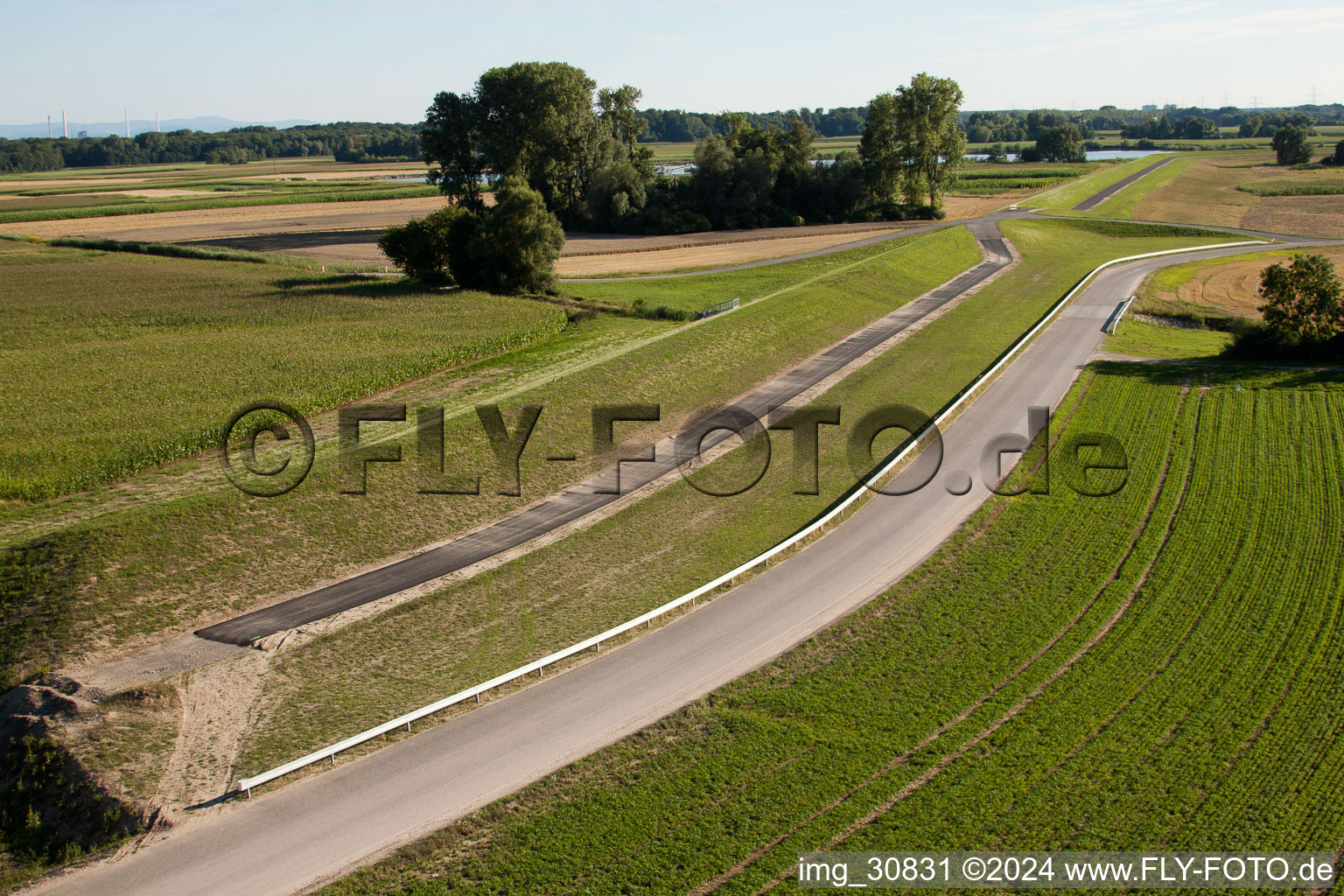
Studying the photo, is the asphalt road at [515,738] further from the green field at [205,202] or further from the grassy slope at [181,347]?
the green field at [205,202]

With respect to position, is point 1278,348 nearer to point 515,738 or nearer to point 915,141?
point 515,738

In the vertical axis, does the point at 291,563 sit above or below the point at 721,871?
above

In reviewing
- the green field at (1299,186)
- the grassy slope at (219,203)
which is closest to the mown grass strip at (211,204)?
the grassy slope at (219,203)

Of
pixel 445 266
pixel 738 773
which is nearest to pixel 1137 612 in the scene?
pixel 738 773

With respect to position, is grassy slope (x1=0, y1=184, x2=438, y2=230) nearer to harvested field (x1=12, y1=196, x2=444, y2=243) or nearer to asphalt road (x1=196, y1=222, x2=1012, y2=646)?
harvested field (x1=12, y1=196, x2=444, y2=243)

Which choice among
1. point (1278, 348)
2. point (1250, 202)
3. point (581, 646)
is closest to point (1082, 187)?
point (1250, 202)

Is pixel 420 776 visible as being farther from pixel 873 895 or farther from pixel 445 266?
pixel 445 266

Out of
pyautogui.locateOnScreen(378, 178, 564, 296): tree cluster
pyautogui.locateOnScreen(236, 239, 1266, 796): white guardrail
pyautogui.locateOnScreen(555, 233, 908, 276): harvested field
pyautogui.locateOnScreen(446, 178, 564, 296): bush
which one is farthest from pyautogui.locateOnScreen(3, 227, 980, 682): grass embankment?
pyautogui.locateOnScreen(555, 233, 908, 276): harvested field
